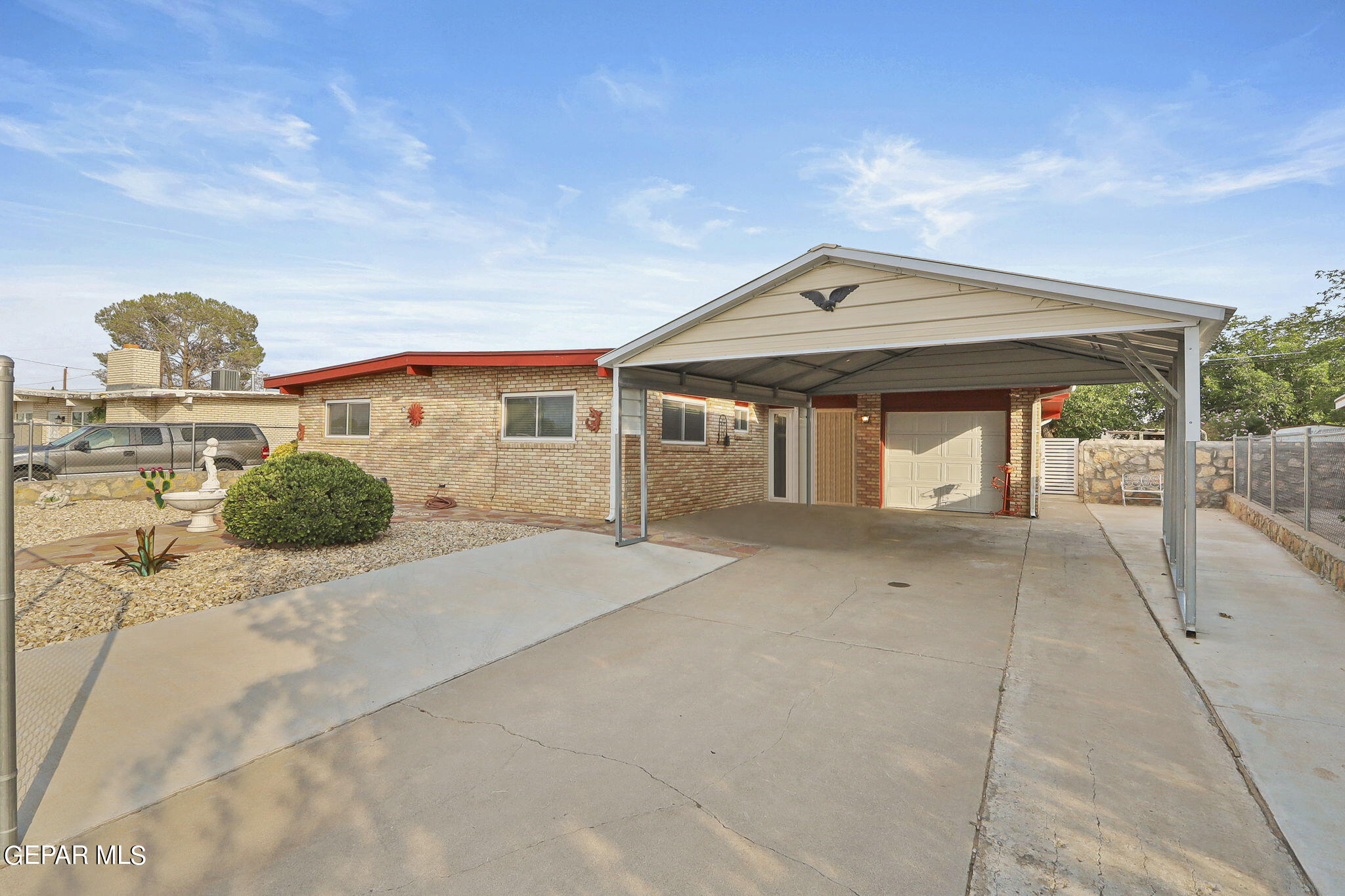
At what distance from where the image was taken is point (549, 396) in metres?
11.2

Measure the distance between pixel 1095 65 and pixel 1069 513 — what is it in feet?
27.9

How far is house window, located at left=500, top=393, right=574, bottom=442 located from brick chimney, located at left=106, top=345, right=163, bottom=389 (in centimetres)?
1903

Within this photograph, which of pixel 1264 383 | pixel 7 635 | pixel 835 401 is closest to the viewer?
pixel 7 635

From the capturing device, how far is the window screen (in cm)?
1103

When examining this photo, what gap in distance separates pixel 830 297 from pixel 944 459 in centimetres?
857

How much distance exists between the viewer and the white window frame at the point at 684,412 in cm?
1116

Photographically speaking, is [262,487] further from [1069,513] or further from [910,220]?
[910,220]

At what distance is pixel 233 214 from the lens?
1532cm

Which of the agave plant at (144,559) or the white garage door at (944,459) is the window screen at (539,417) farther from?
the white garage door at (944,459)

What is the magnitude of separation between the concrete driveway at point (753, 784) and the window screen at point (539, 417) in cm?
636

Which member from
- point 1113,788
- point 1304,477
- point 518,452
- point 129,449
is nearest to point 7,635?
point 1113,788

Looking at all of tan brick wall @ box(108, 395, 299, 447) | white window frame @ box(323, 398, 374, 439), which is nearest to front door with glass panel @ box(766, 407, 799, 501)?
white window frame @ box(323, 398, 374, 439)

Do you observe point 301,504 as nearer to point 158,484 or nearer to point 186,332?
point 158,484

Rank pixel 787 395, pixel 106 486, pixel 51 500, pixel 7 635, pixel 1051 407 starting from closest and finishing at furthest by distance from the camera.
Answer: pixel 7 635 < pixel 51 500 < pixel 106 486 < pixel 787 395 < pixel 1051 407
